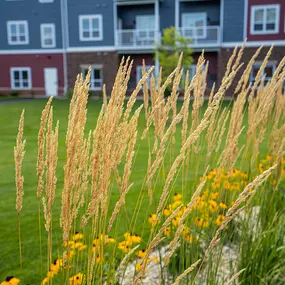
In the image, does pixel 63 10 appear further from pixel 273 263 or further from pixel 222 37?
pixel 273 263

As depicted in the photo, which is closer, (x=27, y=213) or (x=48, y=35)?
(x=27, y=213)

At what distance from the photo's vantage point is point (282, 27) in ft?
69.3

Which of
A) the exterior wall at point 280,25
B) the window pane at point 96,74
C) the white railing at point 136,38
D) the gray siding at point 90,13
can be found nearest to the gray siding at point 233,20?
the exterior wall at point 280,25

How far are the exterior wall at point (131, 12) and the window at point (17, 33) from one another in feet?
19.8

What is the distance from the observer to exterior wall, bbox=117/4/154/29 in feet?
77.2

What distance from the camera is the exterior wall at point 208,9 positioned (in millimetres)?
22844

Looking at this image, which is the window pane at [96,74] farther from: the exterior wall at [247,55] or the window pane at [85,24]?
the exterior wall at [247,55]

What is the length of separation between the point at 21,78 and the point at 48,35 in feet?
10.5

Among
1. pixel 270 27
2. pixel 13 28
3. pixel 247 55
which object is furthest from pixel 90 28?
pixel 270 27

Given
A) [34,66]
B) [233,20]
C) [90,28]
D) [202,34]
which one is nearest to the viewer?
[233,20]

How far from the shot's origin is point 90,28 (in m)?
23.7

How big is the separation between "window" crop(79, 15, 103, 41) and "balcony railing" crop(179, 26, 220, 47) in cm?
482

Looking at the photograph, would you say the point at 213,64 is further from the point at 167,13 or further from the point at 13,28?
the point at 13,28

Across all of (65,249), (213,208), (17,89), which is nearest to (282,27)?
(17,89)
